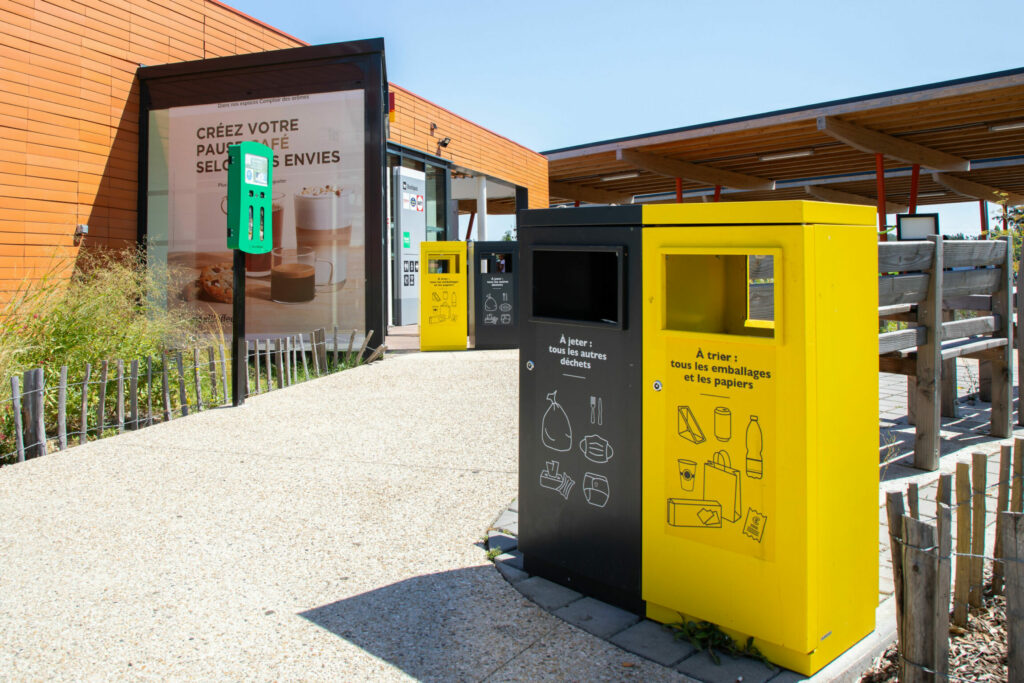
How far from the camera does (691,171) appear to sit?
75.7 feet

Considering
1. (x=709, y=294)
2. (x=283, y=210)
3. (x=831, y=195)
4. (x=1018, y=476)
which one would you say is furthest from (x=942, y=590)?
(x=831, y=195)

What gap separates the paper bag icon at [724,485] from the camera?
2.86 m

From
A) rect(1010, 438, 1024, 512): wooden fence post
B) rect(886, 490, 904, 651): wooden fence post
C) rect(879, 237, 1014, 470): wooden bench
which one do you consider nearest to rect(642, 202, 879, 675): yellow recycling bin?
rect(886, 490, 904, 651): wooden fence post

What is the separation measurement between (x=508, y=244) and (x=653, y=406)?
9.79 meters

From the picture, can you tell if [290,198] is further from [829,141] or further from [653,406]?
[829,141]

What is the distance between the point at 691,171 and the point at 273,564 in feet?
69.1

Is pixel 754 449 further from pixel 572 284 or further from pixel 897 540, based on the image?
pixel 572 284

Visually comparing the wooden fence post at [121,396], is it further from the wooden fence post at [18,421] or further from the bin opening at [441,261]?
the bin opening at [441,261]

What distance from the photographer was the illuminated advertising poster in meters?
12.0

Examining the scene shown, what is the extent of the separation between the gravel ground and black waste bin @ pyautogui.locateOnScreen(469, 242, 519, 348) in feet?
19.9

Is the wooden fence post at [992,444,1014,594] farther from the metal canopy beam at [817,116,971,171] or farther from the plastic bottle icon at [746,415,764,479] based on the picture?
the metal canopy beam at [817,116,971,171]

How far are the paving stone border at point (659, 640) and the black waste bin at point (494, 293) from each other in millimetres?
9132

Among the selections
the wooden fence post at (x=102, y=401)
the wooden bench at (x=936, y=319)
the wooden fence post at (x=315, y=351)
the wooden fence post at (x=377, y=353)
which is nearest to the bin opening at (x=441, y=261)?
the wooden fence post at (x=377, y=353)

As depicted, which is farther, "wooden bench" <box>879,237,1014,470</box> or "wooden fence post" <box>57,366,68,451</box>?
"wooden fence post" <box>57,366,68,451</box>
